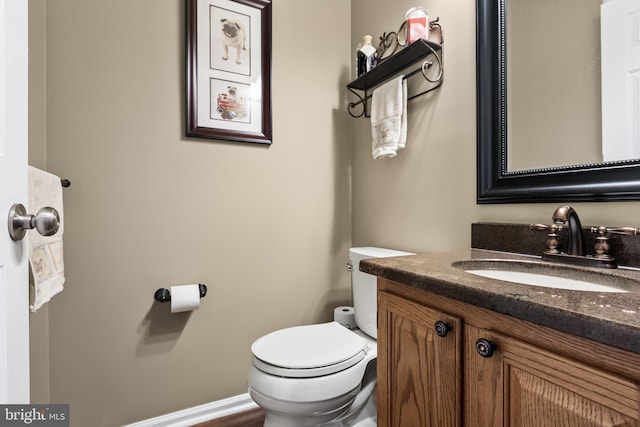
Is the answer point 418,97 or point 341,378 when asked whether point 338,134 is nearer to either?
point 418,97

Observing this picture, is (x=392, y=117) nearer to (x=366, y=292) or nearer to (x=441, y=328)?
(x=366, y=292)

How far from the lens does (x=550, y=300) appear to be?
0.53 meters

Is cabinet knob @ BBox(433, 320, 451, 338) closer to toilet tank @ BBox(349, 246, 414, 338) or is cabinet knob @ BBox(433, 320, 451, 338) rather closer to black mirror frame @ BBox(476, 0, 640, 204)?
black mirror frame @ BBox(476, 0, 640, 204)

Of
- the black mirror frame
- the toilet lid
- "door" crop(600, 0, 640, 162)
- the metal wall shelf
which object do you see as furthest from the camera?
the metal wall shelf

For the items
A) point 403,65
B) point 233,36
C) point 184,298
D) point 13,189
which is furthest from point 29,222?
point 403,65

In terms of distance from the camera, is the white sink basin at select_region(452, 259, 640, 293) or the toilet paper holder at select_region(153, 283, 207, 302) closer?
the white sink basin at select_region(452, 259, 640, 293)

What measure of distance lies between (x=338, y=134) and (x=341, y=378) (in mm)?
1325

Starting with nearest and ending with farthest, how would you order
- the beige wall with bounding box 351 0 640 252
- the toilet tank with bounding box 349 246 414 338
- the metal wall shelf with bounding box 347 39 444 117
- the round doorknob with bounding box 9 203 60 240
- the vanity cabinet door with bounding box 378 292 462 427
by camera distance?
the round doorknob with bounding box 9 203 60 240
the vanity cabinet door with bounding box 378 292 462 427
the beige wall with bounding box 351 0 640 252
the metal wall shelf with bounding box 347 39 444 117
the toilet tank with bounding box 349 246 414 338

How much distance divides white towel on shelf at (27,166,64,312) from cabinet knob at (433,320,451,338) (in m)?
1.04

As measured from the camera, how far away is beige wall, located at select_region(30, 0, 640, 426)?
129cm

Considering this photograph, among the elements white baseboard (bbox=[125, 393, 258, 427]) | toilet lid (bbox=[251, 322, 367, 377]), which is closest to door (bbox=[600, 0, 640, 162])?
toilet lid (bbox=[251, 322, 367, 377])

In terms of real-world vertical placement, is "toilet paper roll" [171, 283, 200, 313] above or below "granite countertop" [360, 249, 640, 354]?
below

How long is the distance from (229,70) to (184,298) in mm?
1118

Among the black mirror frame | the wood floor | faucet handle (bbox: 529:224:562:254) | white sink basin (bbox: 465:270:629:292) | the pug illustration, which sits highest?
the pug illustration
